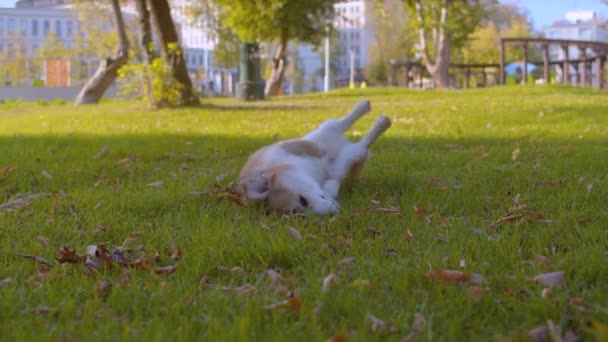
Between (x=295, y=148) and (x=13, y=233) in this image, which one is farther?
(x=295, y=148)

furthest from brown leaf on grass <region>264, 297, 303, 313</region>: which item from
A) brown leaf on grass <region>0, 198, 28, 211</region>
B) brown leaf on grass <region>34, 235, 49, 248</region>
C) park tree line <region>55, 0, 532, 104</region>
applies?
park tree line <region>55, 0, 532, 104</region>

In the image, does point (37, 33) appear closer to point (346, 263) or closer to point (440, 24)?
point (440, 24)

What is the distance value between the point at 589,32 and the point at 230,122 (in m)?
81.1

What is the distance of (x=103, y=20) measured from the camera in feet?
144

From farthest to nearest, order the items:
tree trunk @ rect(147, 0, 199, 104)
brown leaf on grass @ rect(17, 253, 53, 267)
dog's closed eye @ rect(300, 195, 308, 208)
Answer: tree trunk @ rect(147, 0, 199, 104)
dog's closed eye @ rect(300, 195, 308, 208)
brown leaf on grass @ rect(17, 253, 53, 267)

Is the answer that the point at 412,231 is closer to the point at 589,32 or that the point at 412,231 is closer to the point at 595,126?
the point at 595,126

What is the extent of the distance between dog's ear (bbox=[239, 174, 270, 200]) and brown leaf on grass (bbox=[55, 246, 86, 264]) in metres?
1.34

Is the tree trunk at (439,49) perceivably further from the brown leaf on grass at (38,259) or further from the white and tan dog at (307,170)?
the brown leaf on grass at (38,259)

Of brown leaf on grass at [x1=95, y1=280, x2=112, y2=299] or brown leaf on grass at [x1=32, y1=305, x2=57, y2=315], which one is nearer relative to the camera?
brown leaf on grass at [x1=32, y1=305, x2=57, y2=315]

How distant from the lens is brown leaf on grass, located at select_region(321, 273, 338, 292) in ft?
8.60

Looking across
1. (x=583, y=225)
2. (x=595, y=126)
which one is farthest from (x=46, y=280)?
(x=595, y=126)

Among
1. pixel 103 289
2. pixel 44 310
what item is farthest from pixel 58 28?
pixel 44 310

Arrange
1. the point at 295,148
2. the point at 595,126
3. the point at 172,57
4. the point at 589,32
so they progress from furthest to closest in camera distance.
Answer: the point at 589,32 → the point at 172,57 → the point at 595,126 → the point at 295,148

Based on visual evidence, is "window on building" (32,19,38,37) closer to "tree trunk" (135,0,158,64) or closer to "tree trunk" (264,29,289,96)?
"tree trunk" (264,29,289,96)
